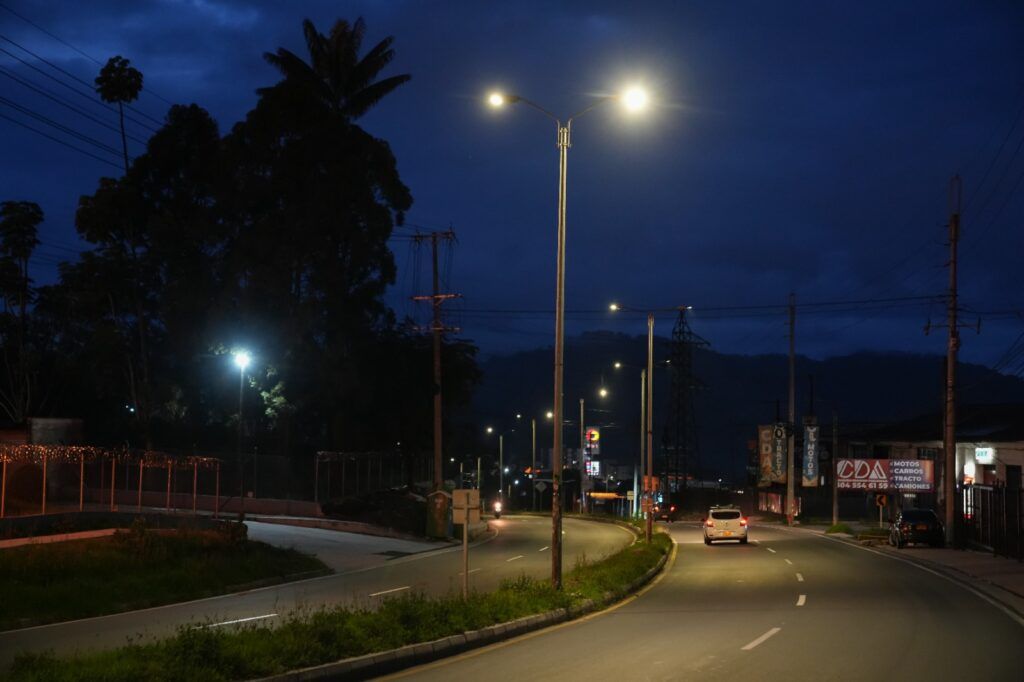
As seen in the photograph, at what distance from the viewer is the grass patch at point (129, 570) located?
75.9ft

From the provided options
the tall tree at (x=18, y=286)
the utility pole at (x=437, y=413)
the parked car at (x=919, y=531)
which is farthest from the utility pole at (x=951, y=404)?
the tall tree at (x=18, y=286)

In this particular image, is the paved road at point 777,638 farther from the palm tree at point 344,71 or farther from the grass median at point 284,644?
the palm tree at point 344,71

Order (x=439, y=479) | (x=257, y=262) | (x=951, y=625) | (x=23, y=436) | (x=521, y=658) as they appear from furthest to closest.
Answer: (x=257, y=262), (x=439, y=479), (x=23, y=436), (x=951, y=625), (x=521, y=658)

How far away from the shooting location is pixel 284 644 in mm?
13281

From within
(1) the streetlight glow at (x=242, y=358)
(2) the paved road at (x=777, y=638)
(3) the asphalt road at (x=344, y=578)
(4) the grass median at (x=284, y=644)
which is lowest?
(3) the asphalt road at (x=344, y=578)

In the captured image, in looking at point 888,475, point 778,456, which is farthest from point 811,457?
point 888,475

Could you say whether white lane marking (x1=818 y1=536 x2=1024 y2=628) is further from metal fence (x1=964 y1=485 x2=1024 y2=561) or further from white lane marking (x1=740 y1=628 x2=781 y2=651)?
white lane marking (x1=740 y1=628 x2=781 y2=651)

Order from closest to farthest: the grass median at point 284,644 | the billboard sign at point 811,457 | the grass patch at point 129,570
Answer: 1. the grass median at point 284,644
2. the grass patch at point 129,570
3. the billboard sign at point 811,457

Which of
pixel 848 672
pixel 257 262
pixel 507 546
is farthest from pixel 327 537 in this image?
pixel 848 672

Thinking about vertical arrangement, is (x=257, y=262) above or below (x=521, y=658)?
above

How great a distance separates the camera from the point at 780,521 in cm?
7244

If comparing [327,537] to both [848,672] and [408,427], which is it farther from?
[848,672]

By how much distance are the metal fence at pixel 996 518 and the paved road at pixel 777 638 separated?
8126 millimetres

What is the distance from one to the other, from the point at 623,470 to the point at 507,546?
136 m
